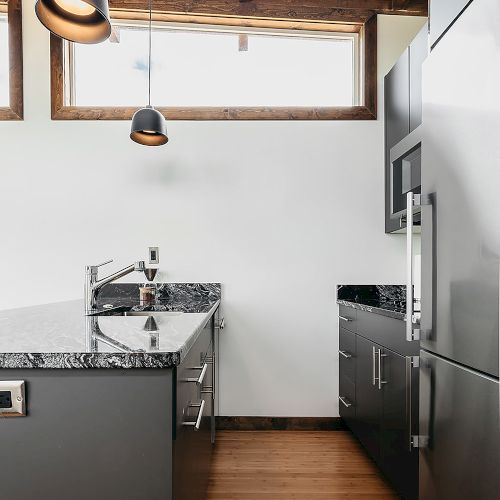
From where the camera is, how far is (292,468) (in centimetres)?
250

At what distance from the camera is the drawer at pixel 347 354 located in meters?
2.79

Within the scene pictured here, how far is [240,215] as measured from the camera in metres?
3.22

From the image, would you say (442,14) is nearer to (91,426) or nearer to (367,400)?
(91,426)

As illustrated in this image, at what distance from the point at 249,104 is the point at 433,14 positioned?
6.13 feet

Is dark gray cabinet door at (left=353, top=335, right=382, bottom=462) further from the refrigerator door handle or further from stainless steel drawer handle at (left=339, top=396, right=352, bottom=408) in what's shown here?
the refrigerator door handle

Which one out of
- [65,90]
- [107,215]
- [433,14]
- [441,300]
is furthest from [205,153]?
[441,300]

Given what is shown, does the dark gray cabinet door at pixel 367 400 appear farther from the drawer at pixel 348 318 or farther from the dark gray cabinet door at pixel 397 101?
the dark gray cabinet door at pixel 397 101

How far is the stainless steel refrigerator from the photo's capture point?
1155 mm

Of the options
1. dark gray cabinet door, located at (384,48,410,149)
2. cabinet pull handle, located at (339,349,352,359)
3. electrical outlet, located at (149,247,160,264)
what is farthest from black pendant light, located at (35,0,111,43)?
cabinet pull handle, located at (339,349,352,359)

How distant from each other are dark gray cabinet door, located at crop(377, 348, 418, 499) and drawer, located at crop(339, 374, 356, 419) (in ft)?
1.83

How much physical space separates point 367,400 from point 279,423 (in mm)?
902

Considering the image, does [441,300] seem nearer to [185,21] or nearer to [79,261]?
[79,261]

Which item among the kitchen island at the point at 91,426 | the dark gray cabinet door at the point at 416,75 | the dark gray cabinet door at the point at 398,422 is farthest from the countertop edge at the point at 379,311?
the kitchen island at the point at 91,426

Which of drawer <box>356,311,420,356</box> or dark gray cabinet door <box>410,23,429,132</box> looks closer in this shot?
drawer <box>356,311,420,356</box>
